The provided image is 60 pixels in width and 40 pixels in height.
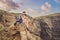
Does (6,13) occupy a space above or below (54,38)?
above

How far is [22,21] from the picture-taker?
9.55 meters

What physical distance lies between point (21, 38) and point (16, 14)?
2.75 m

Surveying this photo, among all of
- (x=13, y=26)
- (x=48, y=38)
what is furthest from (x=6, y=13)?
(x=48, y=38)

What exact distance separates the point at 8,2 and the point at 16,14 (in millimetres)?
1100

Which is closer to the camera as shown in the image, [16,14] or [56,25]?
[16,14]

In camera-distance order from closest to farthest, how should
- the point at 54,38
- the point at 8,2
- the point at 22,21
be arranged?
the point at 22,21, the point at 8,2, the point at 54,38

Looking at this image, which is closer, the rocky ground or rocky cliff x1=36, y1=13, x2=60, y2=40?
the rocky ground

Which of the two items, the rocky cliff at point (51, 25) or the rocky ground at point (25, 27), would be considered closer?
the rocky ground at point (25, 27)

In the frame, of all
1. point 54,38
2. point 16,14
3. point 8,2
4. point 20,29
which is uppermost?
point 8,2

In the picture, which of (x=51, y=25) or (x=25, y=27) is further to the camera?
(x=51, y=25)

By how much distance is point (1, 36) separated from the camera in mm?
9711

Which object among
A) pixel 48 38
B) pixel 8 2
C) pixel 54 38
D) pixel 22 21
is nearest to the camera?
pixel 22 21

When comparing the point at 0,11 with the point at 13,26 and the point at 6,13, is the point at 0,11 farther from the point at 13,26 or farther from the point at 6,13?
the point at 13,26

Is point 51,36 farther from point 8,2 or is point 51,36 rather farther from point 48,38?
point 8,2
